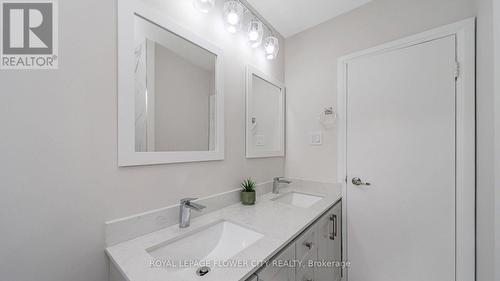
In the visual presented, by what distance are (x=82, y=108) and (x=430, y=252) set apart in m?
2.21

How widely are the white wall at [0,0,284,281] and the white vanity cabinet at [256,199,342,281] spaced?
0.67 metres

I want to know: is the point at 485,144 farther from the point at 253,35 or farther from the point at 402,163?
the point at 253,35

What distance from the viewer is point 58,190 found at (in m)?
0.68

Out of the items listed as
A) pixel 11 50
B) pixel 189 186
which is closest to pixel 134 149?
pixel 189 186

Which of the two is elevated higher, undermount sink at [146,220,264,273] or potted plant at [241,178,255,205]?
potted plant at [241,178,255,205]

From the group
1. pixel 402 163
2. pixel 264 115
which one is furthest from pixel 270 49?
pixel 402 163

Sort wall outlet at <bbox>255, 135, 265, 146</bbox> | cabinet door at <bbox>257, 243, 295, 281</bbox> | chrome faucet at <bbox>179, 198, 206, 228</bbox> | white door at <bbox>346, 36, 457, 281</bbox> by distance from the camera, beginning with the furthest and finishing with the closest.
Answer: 1. wall outlet at <bbox>255, 135, 265, 146</bbox>
2. white door at <bbox>346, 36, 457, 281</bbox>
3. chrome faucet at <bbox>179, 198, 206, 228</bbox>
4. cabinet door at <bbox>257, 243, 295, 281</bbox>

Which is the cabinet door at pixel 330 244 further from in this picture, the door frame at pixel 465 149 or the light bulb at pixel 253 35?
the light bulb at pixel 253 35

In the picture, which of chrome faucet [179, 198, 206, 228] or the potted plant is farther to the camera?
the potted plant

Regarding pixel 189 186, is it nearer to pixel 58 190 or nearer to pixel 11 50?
pixel 58 190

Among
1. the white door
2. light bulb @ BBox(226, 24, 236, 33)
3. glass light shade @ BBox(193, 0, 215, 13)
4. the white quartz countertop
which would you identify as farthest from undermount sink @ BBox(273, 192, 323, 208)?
glass light shade @ BBox(193, 0, 215, 13)

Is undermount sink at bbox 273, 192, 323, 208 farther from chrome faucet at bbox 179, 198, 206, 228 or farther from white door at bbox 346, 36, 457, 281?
chrome faucet at bbox 179, 198, 206, 228

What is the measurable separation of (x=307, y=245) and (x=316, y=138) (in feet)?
3.35

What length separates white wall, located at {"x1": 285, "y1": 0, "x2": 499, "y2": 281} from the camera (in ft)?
2.97
